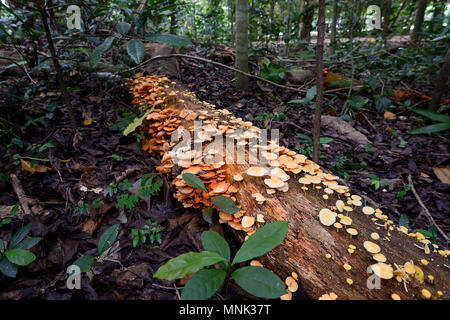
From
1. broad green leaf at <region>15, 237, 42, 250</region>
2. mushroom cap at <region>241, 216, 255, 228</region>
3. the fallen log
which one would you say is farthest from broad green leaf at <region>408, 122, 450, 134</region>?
broad green leaf at <region>15, 237, 42, 250</region>

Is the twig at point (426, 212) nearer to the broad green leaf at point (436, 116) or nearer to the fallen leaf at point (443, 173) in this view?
the fallen leaf at point (443, 173)

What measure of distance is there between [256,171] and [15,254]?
5.93ft

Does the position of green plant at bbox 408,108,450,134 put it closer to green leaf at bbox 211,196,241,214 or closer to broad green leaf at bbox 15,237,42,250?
green leaf at bbox 211,196,241,214

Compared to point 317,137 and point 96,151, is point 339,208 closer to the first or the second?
point 317,137

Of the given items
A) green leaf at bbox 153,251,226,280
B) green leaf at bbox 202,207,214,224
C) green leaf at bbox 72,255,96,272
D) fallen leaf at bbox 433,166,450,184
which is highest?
green leaf at bbox 153,251,226,280

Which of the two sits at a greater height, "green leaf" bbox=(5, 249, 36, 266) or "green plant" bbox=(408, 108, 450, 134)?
"green plant" bbox=(408, 108, 450, 134)

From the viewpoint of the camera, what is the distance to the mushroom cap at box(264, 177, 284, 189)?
1841 mm

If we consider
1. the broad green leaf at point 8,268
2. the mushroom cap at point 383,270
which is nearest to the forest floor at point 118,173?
the broad green leaf at point 8,268

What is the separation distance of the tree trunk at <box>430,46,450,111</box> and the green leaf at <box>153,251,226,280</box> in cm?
507

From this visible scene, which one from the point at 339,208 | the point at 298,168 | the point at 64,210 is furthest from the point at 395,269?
the point at 64,210

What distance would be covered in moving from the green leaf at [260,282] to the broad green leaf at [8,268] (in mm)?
1455

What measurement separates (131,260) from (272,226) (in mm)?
1164

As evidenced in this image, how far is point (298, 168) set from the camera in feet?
6.67

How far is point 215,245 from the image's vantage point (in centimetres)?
147
